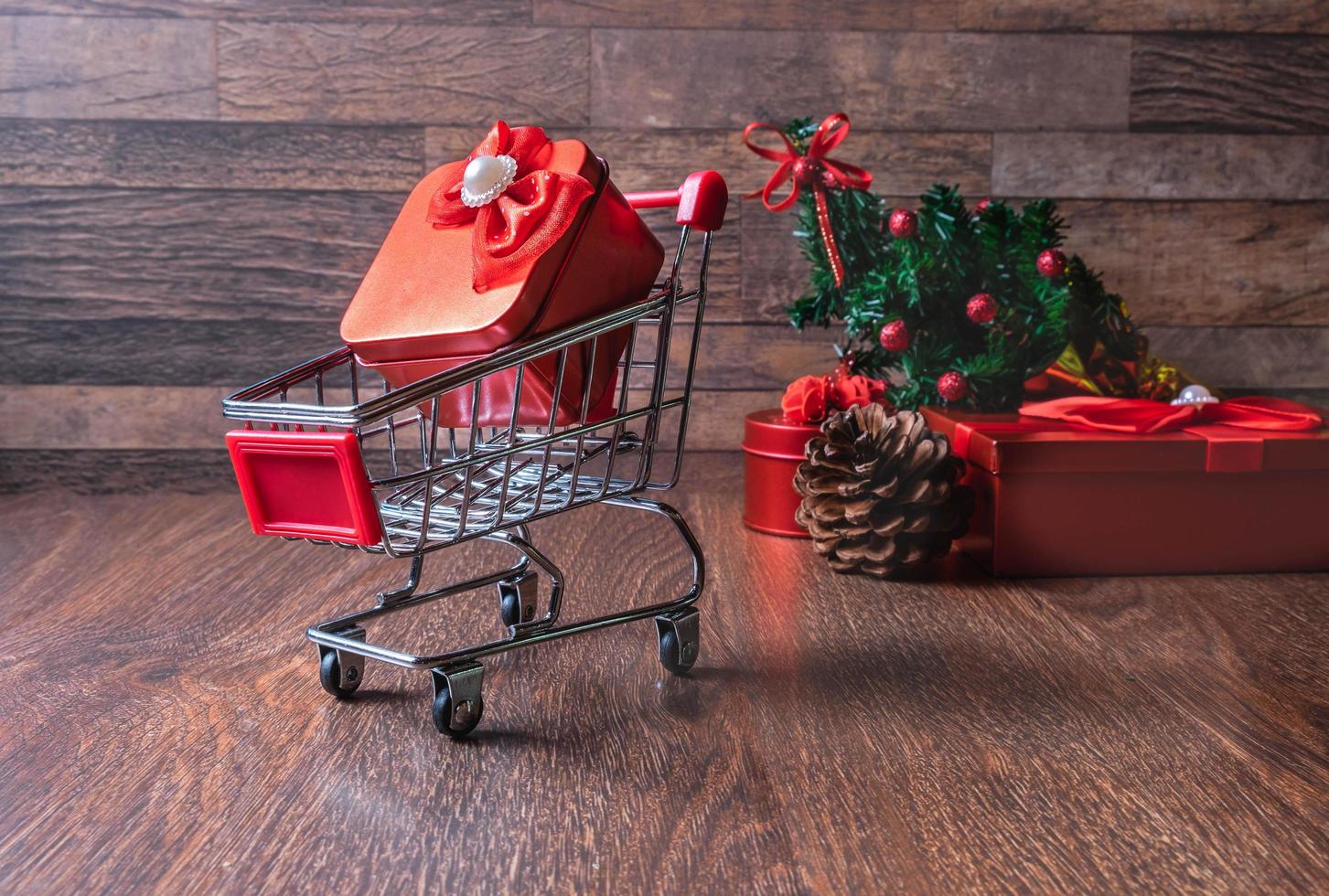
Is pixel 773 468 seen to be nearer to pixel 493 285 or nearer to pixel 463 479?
pixel 463 479

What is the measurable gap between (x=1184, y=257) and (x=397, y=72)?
1.37 m

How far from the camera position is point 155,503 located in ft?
6.27

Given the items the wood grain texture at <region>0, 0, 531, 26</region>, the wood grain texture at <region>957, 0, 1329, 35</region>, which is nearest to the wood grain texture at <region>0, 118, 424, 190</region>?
the wood grain texture at <region>0, 0, 531, 26</region>

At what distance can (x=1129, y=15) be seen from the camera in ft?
6.19

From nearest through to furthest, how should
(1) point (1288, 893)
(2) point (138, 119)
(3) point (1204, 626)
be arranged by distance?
(1) point (1288, 893) → (3) point (1204, 626) → (2) point (138, 119)

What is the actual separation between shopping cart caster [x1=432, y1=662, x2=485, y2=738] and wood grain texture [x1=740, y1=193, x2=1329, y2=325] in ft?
3.75

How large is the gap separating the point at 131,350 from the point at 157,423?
0.43 ft

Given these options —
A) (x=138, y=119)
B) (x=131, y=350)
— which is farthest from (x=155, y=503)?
(x=138, y=119)

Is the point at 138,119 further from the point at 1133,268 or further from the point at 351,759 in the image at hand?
the point at 1133,268

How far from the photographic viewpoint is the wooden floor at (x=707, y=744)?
0.73m

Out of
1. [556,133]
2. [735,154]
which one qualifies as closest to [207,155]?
[556,133]

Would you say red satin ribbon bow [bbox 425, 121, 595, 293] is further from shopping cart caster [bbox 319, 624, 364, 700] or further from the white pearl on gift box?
the white pearl on gift box

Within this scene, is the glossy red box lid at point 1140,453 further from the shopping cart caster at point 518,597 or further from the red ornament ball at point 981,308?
the shopping cart caster at point 518,597

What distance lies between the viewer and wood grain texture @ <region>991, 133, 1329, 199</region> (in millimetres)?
1909
